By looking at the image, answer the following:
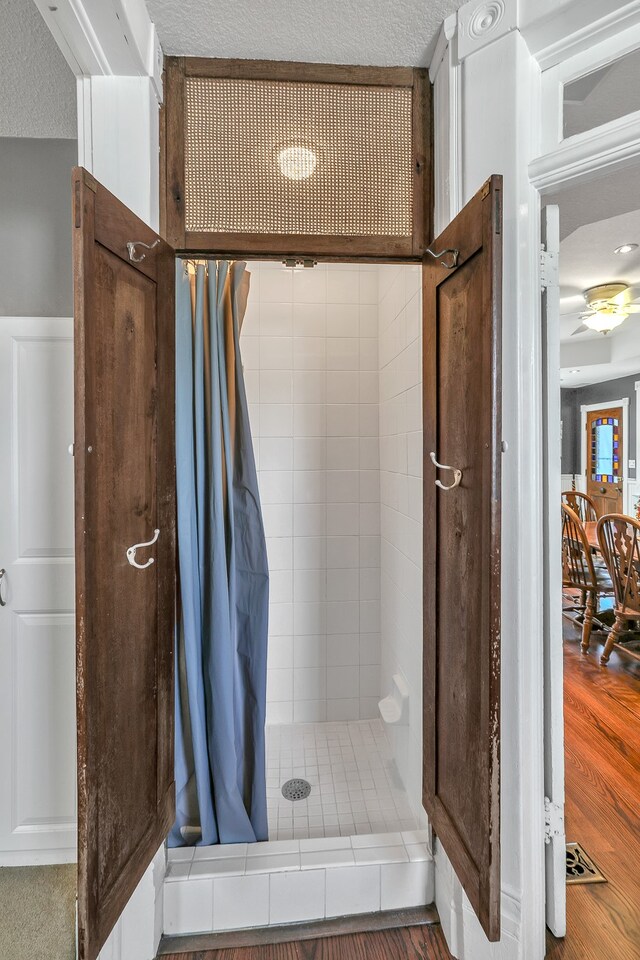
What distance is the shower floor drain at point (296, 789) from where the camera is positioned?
1.97 meters

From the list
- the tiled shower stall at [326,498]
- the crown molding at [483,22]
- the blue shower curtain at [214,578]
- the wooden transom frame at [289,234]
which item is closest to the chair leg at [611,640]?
the tiled shower stall at [326,498]

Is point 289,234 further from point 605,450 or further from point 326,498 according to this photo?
point 605,450

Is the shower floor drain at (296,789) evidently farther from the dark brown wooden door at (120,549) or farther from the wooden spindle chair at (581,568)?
the wooden spindle chair at (581,568)

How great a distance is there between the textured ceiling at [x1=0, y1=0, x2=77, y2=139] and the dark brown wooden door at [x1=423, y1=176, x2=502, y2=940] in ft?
4.09

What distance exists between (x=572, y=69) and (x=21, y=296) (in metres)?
1.80

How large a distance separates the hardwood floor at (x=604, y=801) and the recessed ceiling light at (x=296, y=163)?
7.46 ft

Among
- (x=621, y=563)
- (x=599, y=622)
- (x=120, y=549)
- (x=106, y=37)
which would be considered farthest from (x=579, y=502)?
(x=106, y=37)

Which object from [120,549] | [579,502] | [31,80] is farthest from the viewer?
[579,502]

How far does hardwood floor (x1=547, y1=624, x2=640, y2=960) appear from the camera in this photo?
142 cm

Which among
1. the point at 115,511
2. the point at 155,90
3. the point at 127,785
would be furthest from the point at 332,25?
the point at 127,785

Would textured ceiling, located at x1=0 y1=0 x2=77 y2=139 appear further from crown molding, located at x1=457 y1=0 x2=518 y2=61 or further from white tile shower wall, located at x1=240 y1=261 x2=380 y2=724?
crown molding, located at x1=457 y1=0 x2=518 y2=61

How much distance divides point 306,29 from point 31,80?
876mm

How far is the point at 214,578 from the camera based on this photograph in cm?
166

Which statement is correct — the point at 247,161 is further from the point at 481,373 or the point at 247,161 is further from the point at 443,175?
the point at 481,373
